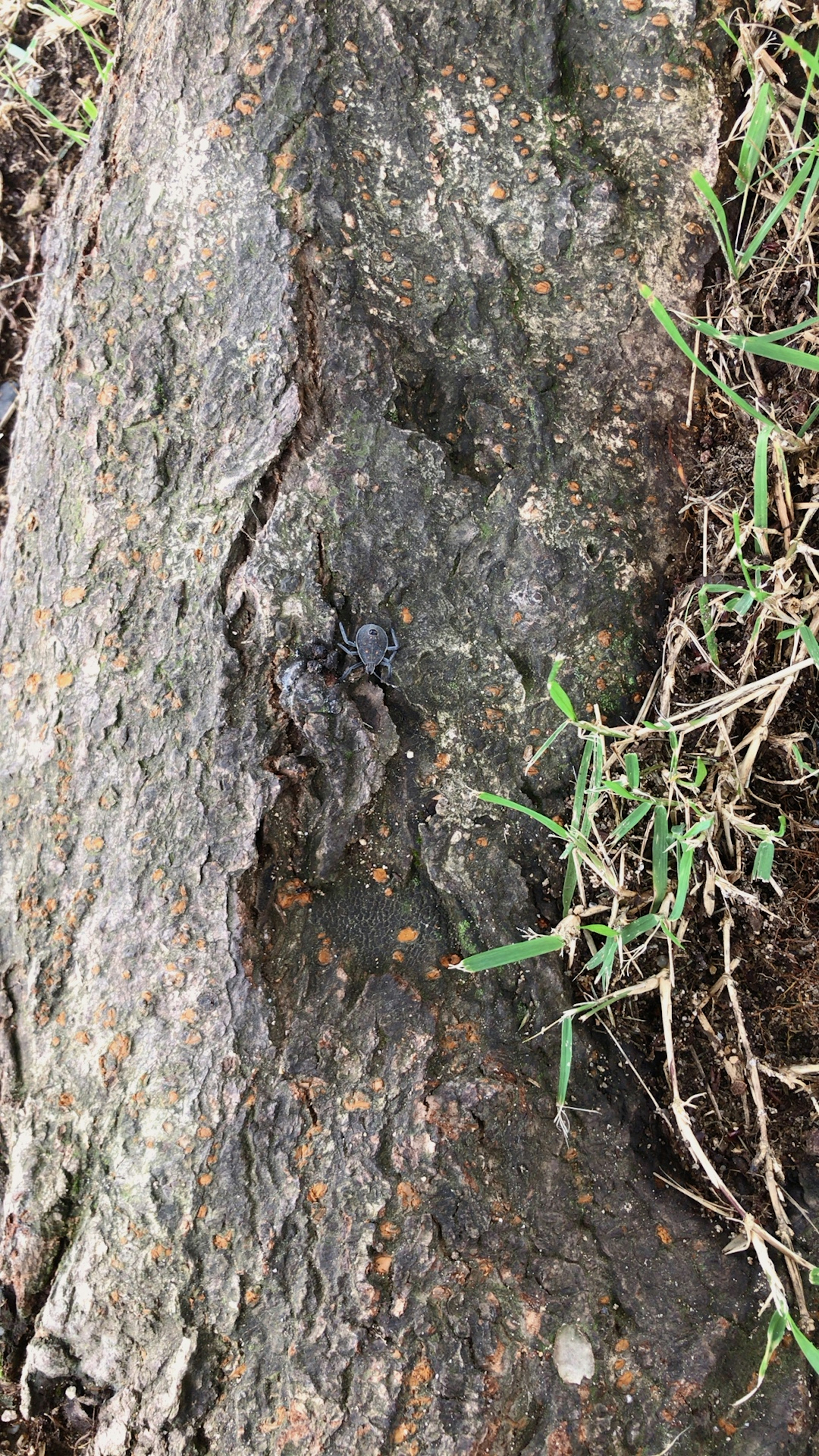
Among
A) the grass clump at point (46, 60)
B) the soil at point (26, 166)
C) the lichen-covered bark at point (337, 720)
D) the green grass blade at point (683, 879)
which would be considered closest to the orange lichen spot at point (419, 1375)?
the lichen-covered bark at point (337, 720)

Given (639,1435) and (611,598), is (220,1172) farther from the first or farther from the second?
(611,598)

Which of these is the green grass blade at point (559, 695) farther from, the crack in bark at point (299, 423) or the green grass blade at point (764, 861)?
the crack in bark at point (299, 423)

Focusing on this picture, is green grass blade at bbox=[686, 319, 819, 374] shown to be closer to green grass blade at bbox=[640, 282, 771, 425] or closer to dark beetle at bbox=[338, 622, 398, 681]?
green grass blade at bbox=[640, 282, 771, 425]

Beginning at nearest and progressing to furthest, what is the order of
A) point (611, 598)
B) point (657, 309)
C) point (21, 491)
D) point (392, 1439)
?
point (392, 1439), point (657, 309), point (611, 598), point (21, 491)

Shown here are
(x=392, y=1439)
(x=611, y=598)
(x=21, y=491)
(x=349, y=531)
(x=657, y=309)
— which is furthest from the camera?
(x=21, y=491)

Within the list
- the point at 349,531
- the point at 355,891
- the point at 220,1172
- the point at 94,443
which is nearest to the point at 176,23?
the point at 94,443

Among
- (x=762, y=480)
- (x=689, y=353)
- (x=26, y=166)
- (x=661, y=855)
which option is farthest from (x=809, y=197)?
(x=26, y=166)
